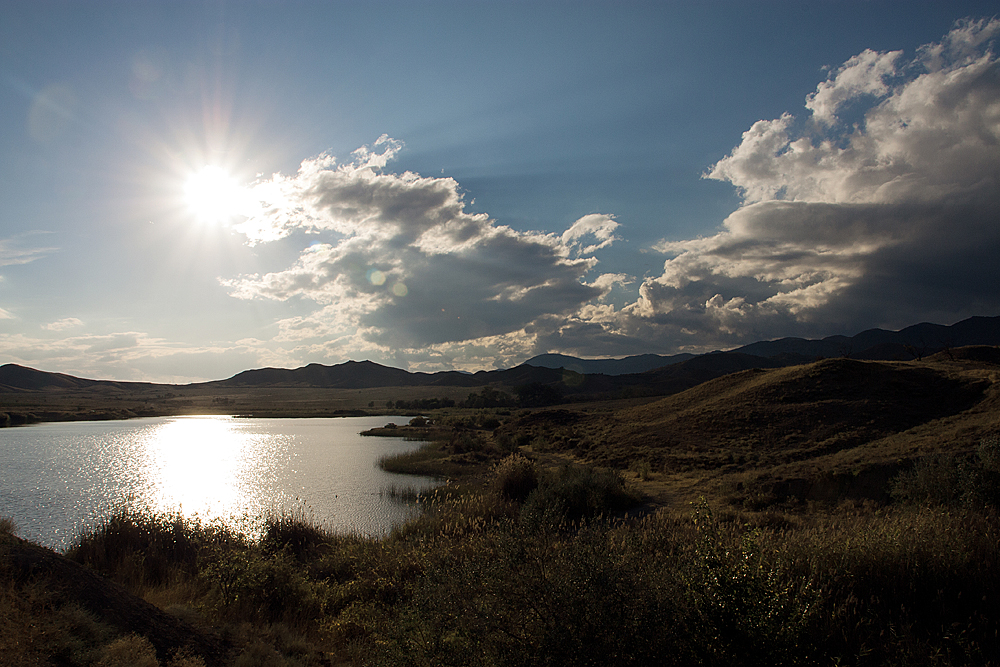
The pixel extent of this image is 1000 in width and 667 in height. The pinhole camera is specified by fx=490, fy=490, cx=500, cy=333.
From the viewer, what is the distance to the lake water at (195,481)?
16.1 m

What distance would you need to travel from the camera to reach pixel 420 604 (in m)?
4.36

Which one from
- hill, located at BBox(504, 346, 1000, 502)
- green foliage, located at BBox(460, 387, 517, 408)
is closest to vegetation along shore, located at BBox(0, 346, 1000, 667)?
hill, located at BBox(504, 346, 1000, 502)

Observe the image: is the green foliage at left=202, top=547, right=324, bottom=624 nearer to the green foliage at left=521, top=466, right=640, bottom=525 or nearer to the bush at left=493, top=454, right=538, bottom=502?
the green foliage at left=521, top=466, right=640, bottom=525

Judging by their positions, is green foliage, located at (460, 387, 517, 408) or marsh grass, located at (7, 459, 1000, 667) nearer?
marsh grass, located at (7, 459, 1000, 667)

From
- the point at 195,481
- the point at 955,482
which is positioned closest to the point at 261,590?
the point at 955,482

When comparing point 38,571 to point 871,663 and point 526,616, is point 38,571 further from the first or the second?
point 871,663

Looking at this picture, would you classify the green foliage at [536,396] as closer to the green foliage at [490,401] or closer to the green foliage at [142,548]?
the green foliage at [490,401]

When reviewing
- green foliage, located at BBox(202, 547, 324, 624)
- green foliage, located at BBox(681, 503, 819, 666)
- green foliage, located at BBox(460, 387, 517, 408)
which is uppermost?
green foliage, located at BBox(681, 503, 819, 666)

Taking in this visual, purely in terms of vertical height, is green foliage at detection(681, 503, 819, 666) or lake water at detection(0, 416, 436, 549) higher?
green foliage at detection(681, 503, 819, 666)

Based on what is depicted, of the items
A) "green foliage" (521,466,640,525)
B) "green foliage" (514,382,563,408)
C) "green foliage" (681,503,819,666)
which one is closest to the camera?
"green foliage" (681,503,819,666)

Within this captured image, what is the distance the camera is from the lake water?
16.1m

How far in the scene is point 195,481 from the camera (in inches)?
955

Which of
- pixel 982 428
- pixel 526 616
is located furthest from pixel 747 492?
pixel 526 616

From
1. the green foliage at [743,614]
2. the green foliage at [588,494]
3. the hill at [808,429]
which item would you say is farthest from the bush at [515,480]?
the green foliage at [743,614]
